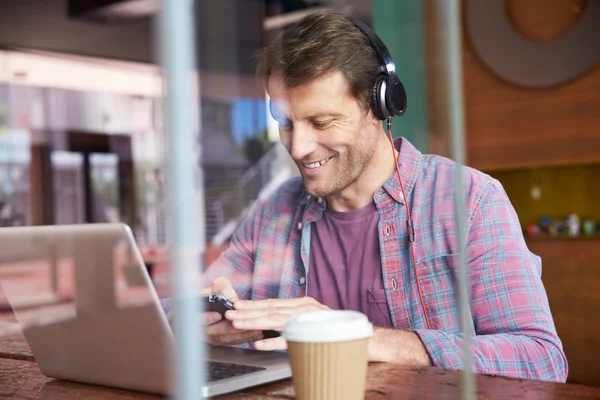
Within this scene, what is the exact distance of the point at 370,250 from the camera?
122cm

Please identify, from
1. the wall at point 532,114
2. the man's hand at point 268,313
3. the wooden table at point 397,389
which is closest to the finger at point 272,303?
the man's hand at point 268,313

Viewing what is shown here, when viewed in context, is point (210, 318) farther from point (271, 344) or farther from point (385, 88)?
point (385, 88)

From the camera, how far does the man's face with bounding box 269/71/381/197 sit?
1062mm

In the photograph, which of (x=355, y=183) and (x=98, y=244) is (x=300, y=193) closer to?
(x=355, y=183)

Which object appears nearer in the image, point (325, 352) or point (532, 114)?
point (325, 352)

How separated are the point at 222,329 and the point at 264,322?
15 cm

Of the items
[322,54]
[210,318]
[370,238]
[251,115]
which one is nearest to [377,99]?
[322,54]

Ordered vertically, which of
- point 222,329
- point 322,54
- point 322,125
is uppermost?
point 322,54

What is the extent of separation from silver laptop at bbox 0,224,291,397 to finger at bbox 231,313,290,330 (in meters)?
0.03

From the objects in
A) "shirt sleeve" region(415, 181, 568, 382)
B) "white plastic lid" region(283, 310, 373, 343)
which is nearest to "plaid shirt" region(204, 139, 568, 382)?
"shirt sleeve" region(415, 181, 568, 382)

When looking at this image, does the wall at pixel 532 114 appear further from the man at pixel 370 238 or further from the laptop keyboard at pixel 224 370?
the laptop keyboard at pixel 224 370

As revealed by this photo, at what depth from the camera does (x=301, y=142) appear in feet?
3.44

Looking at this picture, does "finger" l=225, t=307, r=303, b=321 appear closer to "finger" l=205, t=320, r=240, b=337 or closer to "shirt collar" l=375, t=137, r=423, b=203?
"finger" l=205, t=320, r=240, b=337

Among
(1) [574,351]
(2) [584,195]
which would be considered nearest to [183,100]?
(1) [574,351]
